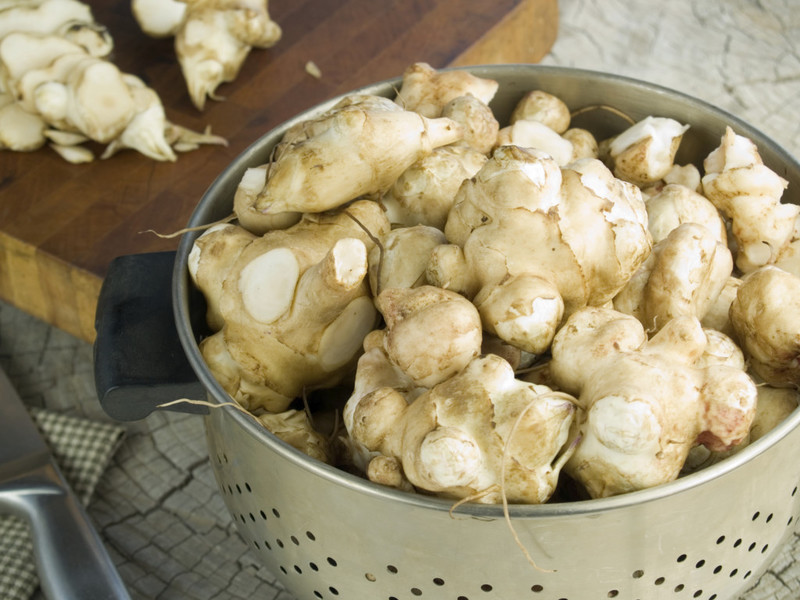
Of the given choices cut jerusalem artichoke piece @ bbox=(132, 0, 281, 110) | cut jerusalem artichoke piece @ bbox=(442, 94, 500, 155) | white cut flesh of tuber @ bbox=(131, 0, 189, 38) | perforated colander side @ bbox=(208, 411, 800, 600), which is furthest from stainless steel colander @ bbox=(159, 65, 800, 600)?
white cut flesh of tuber @ bbox=(131, 0, 189, 38)

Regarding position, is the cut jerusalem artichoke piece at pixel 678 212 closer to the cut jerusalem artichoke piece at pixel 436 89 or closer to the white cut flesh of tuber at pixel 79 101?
the cut jerusalem artichoke piece at pixel 436 89

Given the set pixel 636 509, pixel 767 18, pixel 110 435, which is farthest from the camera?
pixel 767 18

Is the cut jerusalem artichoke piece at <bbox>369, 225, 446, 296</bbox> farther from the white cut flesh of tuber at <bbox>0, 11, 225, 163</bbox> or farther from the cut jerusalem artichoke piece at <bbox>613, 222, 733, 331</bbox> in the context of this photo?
the white cut flesh of tuber at <bbox>0, 11, 225, 163</bbox>

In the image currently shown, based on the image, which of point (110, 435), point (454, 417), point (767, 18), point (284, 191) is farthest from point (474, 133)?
point (767, 18)

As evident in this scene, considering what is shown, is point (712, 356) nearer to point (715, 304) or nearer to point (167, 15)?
point (715, 304)

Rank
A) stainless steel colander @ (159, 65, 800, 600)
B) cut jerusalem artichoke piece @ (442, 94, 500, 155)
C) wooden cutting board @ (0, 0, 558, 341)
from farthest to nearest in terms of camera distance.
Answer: wooden cutting board @ (0, 0, 558, 341) → cut jerusalem artichoke piece @ (442, 94, 500, 155) → stainless steel colander @ (159, 65, 800, 600)

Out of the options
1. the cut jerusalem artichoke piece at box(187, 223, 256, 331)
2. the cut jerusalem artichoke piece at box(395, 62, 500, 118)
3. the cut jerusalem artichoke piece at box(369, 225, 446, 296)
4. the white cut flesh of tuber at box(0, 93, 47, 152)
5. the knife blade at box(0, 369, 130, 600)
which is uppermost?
the cut jerusalem artichoke piece at box(395, 62, 500, 118)

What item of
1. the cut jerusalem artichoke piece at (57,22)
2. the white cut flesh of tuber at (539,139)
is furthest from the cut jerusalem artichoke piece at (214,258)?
the cut jerusalem artichoke piece at (57,22)
